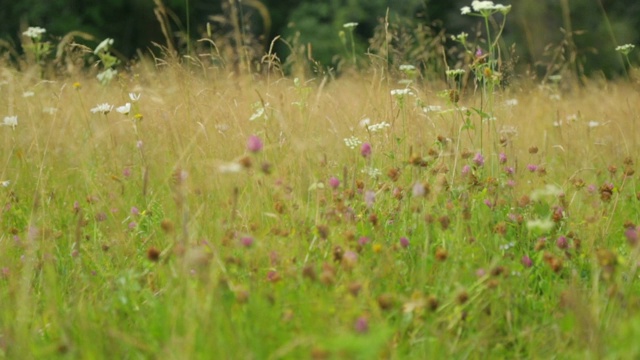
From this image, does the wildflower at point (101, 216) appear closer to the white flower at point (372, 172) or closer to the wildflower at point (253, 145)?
the white flower at point (372, 172)

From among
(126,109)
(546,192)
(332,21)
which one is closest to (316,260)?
(546,192)

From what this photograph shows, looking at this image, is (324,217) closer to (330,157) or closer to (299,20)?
(330,157)

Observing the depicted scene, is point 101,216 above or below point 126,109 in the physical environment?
below

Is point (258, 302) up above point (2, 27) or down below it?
above

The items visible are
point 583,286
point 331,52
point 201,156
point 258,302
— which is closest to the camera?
point 258,302

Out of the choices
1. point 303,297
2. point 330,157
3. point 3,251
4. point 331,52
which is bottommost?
point 331,52

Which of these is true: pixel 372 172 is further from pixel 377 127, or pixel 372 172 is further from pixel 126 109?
pixel 126 109

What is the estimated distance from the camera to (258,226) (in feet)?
7.39

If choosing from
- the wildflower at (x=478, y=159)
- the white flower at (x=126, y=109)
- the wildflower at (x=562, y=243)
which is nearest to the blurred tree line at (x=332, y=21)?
the white flower at (x=126, y=109)

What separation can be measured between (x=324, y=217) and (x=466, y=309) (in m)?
0.48

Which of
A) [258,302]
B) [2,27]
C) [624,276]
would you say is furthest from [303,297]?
[2,27]

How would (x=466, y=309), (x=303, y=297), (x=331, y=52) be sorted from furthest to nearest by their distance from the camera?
(x=331, y=52) → (x=466, y=309) → (x=303, y=297)

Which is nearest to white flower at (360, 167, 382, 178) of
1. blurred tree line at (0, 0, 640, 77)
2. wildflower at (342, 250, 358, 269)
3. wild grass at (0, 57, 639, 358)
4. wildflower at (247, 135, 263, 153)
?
wild grass at (0, 57, 639, 358)

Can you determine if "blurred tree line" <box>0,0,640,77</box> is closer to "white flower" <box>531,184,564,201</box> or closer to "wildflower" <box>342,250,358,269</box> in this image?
"white flower" <box>531,184,564,201</box>
